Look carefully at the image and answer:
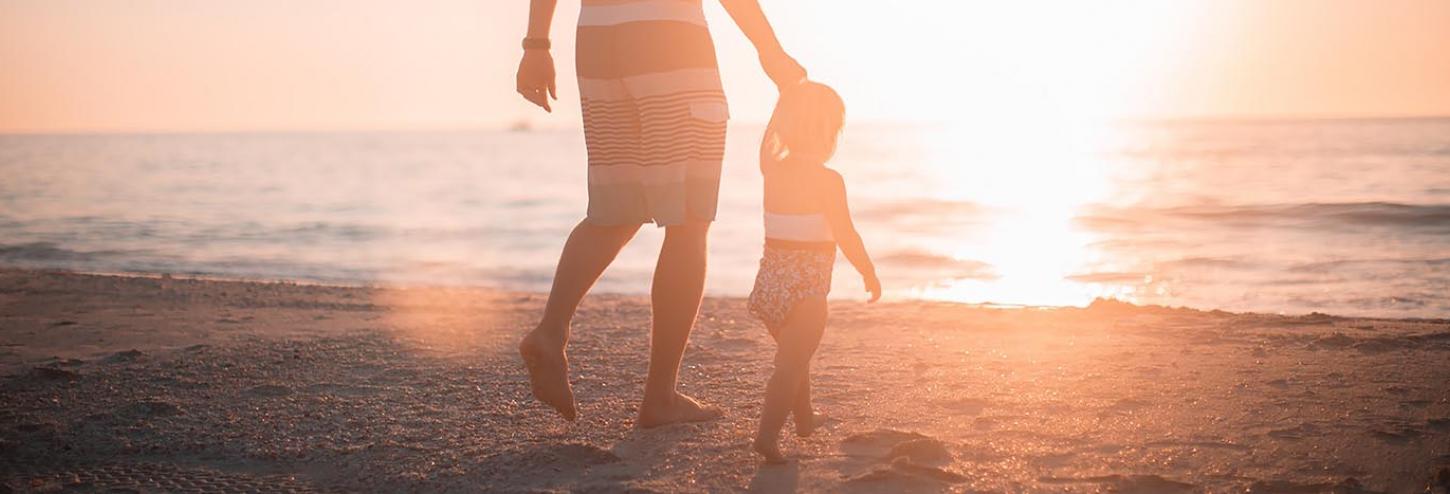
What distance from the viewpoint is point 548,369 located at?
3316 millimetres

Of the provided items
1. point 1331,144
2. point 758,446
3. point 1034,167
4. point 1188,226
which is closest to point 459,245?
point 1188,226

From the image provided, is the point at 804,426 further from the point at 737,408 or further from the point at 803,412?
the point at 737,408

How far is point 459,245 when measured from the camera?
15.8 m

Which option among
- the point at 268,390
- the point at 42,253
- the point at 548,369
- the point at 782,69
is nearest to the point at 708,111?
the point at 782,69

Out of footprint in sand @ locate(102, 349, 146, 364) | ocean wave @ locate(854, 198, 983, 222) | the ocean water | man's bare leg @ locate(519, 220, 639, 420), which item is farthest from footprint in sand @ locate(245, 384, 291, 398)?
ocean wave @ locate(854, 198, 983, 222)

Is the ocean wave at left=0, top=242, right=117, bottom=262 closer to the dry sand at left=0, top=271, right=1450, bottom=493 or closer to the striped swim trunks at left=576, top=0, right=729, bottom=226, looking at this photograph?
the dry sand at left=0, top=271, right=1450, bottom=493

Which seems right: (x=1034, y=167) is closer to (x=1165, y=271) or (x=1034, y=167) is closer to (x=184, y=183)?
(x=184, y=183)

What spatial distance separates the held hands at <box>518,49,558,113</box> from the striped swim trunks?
15 cm

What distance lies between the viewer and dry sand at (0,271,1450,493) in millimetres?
3033

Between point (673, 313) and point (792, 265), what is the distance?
412mm

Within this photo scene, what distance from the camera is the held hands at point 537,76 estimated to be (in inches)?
136

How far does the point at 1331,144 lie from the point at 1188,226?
3184cm

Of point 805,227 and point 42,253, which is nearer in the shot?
point 805,227

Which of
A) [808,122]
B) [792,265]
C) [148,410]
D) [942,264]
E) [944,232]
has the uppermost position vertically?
→ [944,232]
